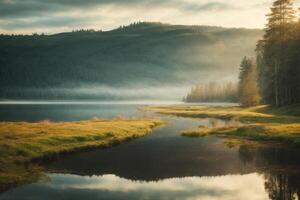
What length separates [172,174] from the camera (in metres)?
38.7

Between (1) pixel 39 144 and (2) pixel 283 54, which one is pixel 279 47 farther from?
(1) pixel 39 144

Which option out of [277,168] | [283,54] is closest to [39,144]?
[277,168]

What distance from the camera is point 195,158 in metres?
46.6

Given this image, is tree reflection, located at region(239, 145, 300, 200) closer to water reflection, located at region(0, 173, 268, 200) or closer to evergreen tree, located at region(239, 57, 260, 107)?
water reflection, located at region(0, 173, 268, 200)

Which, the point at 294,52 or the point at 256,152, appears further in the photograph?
the point at 294,52

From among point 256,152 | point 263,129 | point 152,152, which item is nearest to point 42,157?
point 152,152

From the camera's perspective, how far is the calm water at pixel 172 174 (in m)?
31.8

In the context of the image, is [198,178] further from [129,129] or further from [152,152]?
[129,129]

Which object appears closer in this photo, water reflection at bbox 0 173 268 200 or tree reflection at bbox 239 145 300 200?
water reflection at bbox 0 173 268 200

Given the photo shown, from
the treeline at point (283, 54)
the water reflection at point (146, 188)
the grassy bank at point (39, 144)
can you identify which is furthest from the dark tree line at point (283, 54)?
the water reflection at point (146, 188)

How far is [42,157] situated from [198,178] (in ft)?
58.1

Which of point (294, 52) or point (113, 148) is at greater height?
point (294, 52)

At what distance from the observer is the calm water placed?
3175 cm

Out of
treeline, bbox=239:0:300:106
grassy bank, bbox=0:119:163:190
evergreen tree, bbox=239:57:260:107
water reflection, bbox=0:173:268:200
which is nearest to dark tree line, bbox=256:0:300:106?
treeline, bbox=239:0:300:106
